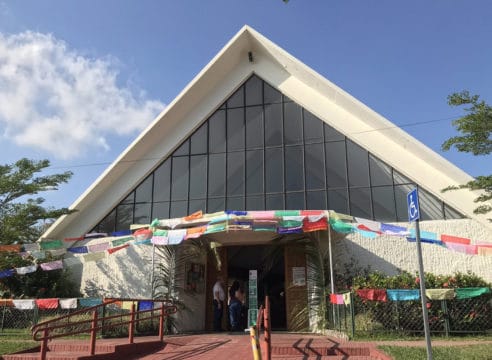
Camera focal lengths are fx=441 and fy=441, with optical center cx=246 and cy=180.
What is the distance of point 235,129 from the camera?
15.5 metres

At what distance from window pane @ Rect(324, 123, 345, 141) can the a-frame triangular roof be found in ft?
0.49

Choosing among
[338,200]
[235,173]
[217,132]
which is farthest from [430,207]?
[217,132]

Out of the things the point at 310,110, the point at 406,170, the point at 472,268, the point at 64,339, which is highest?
the point at 310,110

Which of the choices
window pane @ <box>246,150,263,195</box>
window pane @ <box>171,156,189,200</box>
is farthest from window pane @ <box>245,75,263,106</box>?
window pane @ <box>171,156,189,200</box>

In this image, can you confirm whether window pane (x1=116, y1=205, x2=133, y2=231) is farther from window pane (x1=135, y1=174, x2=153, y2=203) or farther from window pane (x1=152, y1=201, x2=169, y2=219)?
window pane (x1=152, y1=201, x2=169, y2=219)

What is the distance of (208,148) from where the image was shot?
1541cm

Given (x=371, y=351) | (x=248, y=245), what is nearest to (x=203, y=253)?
(x=248, y=245)

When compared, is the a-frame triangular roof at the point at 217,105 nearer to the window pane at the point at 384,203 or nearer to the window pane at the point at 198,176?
the window pane at the point at 384,203

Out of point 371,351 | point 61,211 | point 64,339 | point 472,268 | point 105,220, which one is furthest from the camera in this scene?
point 105,220

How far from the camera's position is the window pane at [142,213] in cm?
1493

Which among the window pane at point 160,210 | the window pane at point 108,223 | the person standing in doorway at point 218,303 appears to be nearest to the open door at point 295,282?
the person standing in doorway at point 218,303

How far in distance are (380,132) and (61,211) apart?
34.4 feet

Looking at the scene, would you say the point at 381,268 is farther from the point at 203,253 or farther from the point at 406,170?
the point at 203,253

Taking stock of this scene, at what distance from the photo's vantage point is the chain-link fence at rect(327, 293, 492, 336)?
32.9 ft
